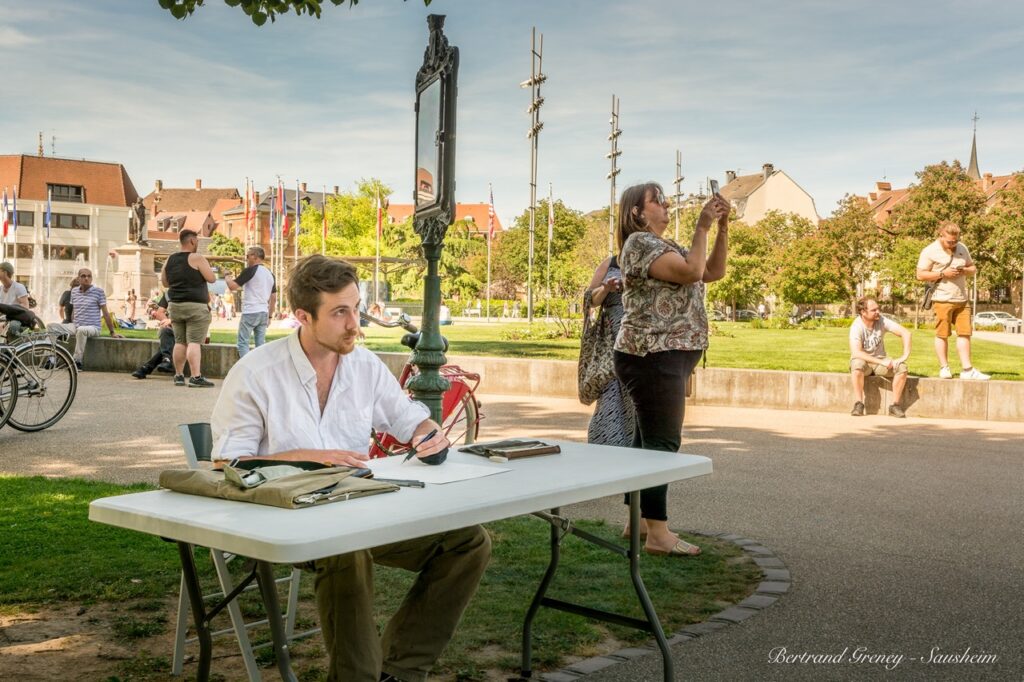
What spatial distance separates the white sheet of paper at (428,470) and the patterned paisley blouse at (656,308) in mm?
2146

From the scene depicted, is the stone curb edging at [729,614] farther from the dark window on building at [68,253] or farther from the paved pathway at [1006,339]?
the dark window on building at [68,253]

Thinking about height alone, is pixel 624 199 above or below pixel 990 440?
above

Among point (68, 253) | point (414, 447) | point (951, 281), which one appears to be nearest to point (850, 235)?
point (951, 281)

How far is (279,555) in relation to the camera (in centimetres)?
239

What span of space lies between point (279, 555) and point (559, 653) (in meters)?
2.20

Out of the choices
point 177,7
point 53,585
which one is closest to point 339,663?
point 53,585

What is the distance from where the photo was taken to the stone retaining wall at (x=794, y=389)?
1308 centimetres

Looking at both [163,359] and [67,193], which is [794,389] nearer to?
[163,359]

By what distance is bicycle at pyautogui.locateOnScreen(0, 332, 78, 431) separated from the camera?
10383mm

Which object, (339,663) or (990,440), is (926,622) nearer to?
(339,663)

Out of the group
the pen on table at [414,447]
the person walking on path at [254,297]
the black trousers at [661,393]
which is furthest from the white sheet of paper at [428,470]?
the person walking on path at [254,297]

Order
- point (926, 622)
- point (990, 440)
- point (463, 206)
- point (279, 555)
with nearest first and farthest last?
point (279, 555) → point (926, 622) → point (990, 440) → point (463, 206)

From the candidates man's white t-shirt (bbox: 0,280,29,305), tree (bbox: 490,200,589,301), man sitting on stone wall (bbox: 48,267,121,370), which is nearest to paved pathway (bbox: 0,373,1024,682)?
man's white t-shirt (bbox: 0,280,29,305)

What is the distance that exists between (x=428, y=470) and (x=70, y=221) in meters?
108
